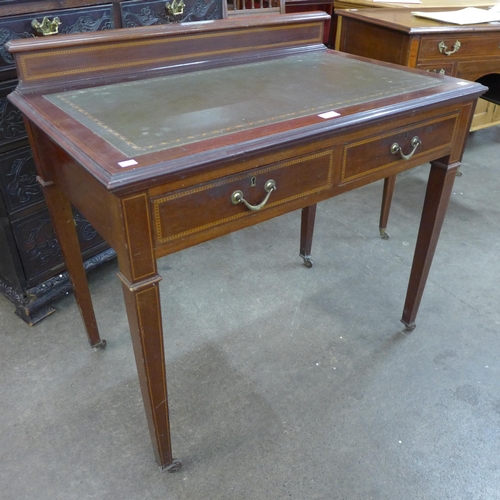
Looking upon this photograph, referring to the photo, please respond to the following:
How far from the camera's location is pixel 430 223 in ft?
5.06

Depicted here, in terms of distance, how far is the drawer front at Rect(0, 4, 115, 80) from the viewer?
4.58 feet

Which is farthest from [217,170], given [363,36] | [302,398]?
[363,36]

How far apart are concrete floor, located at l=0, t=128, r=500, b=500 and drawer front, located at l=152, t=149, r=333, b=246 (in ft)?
2.26

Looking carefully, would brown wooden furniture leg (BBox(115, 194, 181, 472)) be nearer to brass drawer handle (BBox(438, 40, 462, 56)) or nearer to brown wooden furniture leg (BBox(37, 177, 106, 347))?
brown wooden furniture leg (BBox(37, 177, 106, 347))

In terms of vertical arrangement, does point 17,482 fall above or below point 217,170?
below

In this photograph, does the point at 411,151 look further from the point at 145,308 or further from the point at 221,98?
the point at 145,308

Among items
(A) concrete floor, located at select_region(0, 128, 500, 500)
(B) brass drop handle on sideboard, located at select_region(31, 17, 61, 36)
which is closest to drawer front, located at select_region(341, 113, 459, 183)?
(A) concrete floor, located at select_region(0, 128, 500, 500)

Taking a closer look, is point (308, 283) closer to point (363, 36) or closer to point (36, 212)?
point (36, 212)

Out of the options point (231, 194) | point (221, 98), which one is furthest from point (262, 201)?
point (221, 98)

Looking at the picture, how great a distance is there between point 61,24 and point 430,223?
125cm

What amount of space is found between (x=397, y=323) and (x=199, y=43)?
1.15 meters

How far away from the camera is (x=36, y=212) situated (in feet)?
5.52

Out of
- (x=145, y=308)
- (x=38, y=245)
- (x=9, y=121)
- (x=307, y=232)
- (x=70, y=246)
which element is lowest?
(x=307, y=232)

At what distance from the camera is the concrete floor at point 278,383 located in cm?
131
